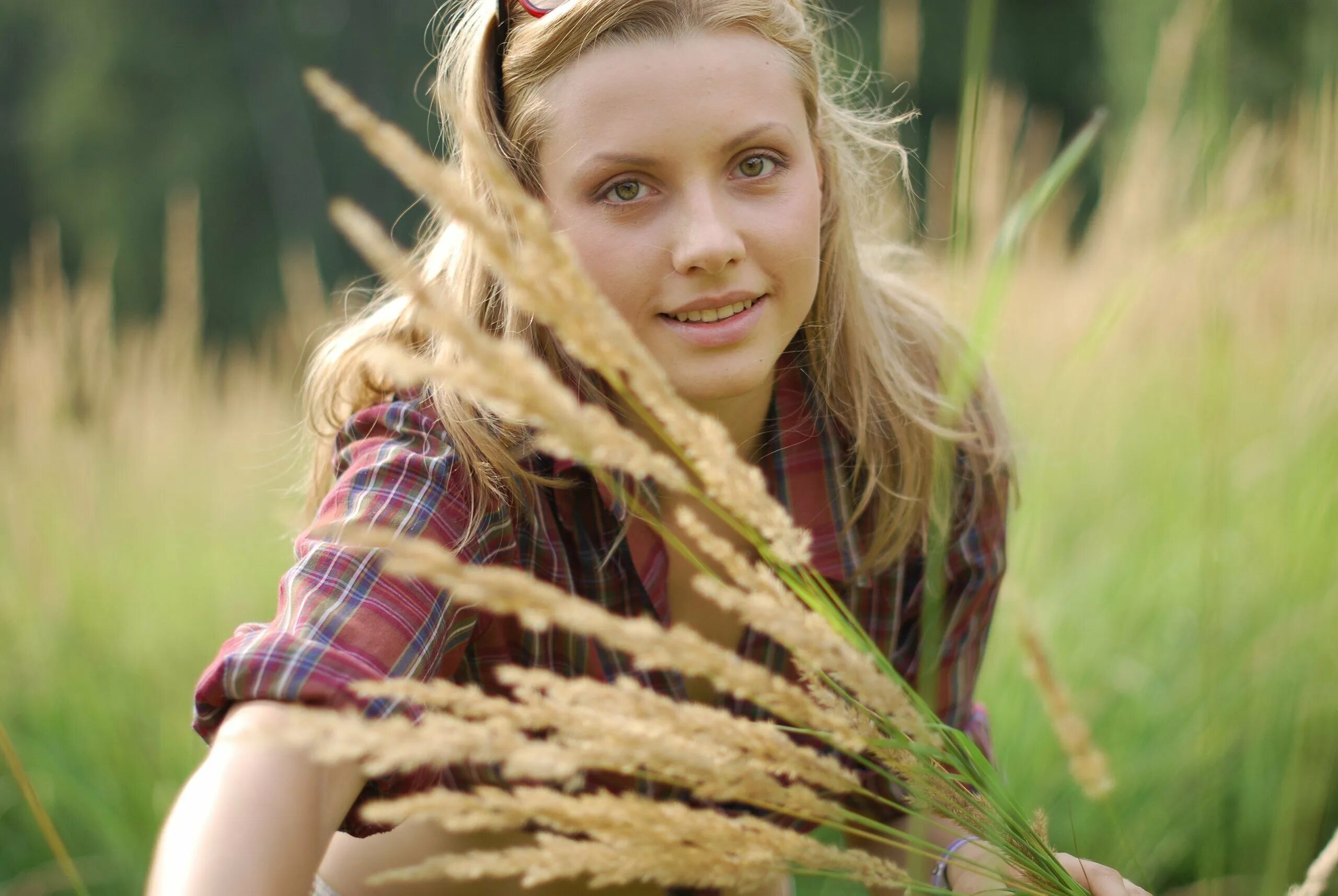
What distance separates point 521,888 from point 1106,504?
1.55 meters

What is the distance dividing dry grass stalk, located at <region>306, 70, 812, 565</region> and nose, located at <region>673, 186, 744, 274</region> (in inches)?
24.0

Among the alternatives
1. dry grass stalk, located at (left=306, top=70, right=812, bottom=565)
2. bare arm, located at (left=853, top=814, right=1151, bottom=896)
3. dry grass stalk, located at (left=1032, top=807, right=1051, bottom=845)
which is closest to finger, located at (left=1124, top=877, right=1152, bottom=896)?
bare arm, located at (left=853, top=814, right=1151, bottom=896)

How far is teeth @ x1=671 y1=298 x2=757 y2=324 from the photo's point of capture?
1276 millimetres

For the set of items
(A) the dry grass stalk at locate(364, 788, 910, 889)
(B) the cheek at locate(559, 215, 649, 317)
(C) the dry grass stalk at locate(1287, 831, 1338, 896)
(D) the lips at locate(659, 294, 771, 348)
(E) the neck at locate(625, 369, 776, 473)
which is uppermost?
(B) the cheek at locate(559, 215, 649, 317)

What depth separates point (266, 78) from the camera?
1716cm

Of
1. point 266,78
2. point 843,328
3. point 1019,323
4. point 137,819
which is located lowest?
point 137,819

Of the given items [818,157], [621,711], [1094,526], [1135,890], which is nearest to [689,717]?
[621,711]

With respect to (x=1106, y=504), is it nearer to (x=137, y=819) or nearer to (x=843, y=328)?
(x=843, y=328)

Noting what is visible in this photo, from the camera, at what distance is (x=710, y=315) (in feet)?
4.20

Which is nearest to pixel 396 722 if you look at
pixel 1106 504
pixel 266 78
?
pixel 1106 504

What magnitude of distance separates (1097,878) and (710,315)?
673 millimetres

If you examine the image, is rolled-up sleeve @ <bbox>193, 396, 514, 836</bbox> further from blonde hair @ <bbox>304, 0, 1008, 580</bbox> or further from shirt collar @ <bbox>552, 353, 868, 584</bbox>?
shirt collar @ <bbox>552, 353, 868, 584</bbox>

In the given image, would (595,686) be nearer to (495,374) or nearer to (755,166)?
(495,374)

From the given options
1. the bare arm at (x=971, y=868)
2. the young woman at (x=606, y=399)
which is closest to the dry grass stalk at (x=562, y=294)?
the bare arm at (x=971, y=868)
